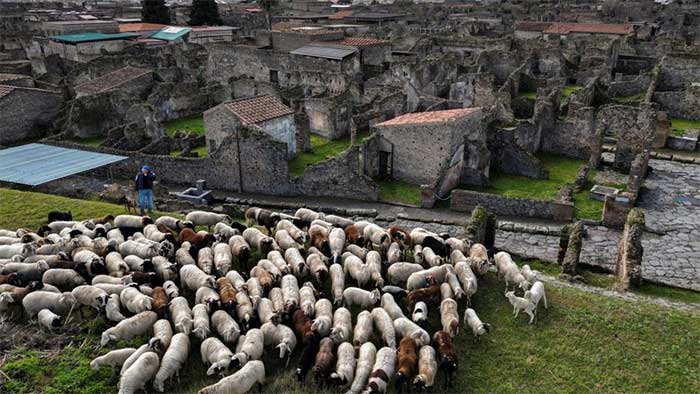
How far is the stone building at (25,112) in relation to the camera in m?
27.6

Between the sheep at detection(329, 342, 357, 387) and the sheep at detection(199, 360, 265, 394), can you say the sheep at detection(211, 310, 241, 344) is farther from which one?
the sheep at detection(329, 342, 357, 387)

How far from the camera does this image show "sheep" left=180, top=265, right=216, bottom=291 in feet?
38.9

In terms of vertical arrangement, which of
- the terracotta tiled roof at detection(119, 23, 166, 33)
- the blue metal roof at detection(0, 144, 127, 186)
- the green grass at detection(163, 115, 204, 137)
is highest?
the terracotta tiled roof at detection(119, 23, 166, 33)

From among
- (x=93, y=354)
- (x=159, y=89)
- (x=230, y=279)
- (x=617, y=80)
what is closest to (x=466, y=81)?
(x=617, y=80)

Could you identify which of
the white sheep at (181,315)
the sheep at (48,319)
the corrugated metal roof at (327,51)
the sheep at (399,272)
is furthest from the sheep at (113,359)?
the corrugated metal roof at (327,51)

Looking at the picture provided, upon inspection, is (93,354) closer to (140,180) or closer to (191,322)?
(191,322)

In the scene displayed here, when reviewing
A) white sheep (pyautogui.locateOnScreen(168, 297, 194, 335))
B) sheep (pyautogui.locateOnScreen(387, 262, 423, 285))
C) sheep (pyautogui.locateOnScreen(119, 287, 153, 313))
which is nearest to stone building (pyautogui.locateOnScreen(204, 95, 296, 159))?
sheep (pyautogui.locateOnScreen(387, 262, 423, 285))

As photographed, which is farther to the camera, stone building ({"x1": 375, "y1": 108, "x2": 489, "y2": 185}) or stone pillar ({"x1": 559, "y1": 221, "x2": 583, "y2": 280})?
stone building ({"x1": 375, "y1": 108, "x2": 489, "y2": 185})

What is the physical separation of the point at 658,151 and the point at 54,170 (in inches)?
1047

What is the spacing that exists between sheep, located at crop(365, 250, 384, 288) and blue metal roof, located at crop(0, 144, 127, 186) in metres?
11.0

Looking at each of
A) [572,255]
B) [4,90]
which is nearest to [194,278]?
[572,255]

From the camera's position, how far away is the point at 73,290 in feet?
37.9

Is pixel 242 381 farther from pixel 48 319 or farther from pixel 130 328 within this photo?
pixel 48 319

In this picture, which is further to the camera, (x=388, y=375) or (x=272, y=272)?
(x=272, y=272)
